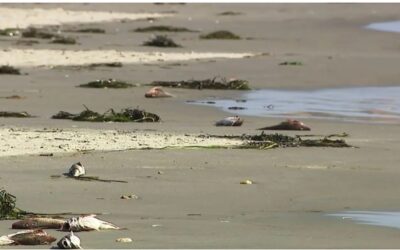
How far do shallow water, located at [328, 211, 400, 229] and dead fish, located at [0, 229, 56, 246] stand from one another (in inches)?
77.4

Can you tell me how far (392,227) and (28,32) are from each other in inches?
782

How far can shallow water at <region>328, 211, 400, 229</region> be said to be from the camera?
23.3ft

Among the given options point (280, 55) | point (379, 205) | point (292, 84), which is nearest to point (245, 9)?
point (280, 55)


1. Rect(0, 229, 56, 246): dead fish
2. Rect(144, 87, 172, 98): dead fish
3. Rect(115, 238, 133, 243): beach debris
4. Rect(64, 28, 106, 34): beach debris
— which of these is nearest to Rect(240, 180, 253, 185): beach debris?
Rect(115, 238, 133, 243): beach debris

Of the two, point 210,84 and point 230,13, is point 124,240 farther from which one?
point 230,13

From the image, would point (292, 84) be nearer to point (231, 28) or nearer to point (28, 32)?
point (28, 32)

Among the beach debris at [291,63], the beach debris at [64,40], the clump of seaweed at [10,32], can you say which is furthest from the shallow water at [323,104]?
Answer: the clump of seaweed at [10,32]

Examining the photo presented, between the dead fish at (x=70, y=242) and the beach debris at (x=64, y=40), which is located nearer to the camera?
the dead fish at (x=70, y=242)

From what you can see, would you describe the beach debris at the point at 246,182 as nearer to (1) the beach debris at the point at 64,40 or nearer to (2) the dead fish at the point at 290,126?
(2) the dead fish at the point at 290,126

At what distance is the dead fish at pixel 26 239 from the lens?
6090 mm

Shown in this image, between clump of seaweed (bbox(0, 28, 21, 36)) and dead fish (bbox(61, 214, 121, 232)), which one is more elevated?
clump of seaweed (bbox(0, 28, 21, 36))

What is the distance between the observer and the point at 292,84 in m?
17.6

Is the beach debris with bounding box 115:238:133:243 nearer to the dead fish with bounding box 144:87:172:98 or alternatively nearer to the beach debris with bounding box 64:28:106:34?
the dead fish with bounding box 144:87:172:98

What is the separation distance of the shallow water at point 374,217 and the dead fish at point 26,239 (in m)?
1.97
